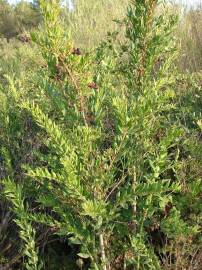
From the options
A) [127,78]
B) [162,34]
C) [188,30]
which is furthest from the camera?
[188,30]

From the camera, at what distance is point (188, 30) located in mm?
6957

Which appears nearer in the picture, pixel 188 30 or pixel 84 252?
pixel 84 252

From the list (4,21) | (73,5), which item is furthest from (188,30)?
(4,21)

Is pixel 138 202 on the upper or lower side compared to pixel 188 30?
lower

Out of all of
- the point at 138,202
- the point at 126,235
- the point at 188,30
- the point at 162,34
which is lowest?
the point at 126,235

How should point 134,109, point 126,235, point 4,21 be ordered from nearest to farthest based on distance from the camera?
point 134,109 < point 126,235 < point 4,21

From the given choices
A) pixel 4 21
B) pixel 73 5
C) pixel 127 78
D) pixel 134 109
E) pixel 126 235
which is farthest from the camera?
pixel 4 21

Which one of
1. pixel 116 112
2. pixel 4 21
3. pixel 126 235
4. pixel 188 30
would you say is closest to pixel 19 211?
pixel 126 235

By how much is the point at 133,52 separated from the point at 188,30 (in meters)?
5.11

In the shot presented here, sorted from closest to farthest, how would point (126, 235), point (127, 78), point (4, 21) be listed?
point (127, 78), point (126, 235), point (4, 21)

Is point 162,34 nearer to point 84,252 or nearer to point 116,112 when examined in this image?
point 116,112

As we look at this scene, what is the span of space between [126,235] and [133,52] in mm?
1061

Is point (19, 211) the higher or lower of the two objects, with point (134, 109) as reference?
lower

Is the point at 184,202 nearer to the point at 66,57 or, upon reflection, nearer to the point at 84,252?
the point at 84,252
